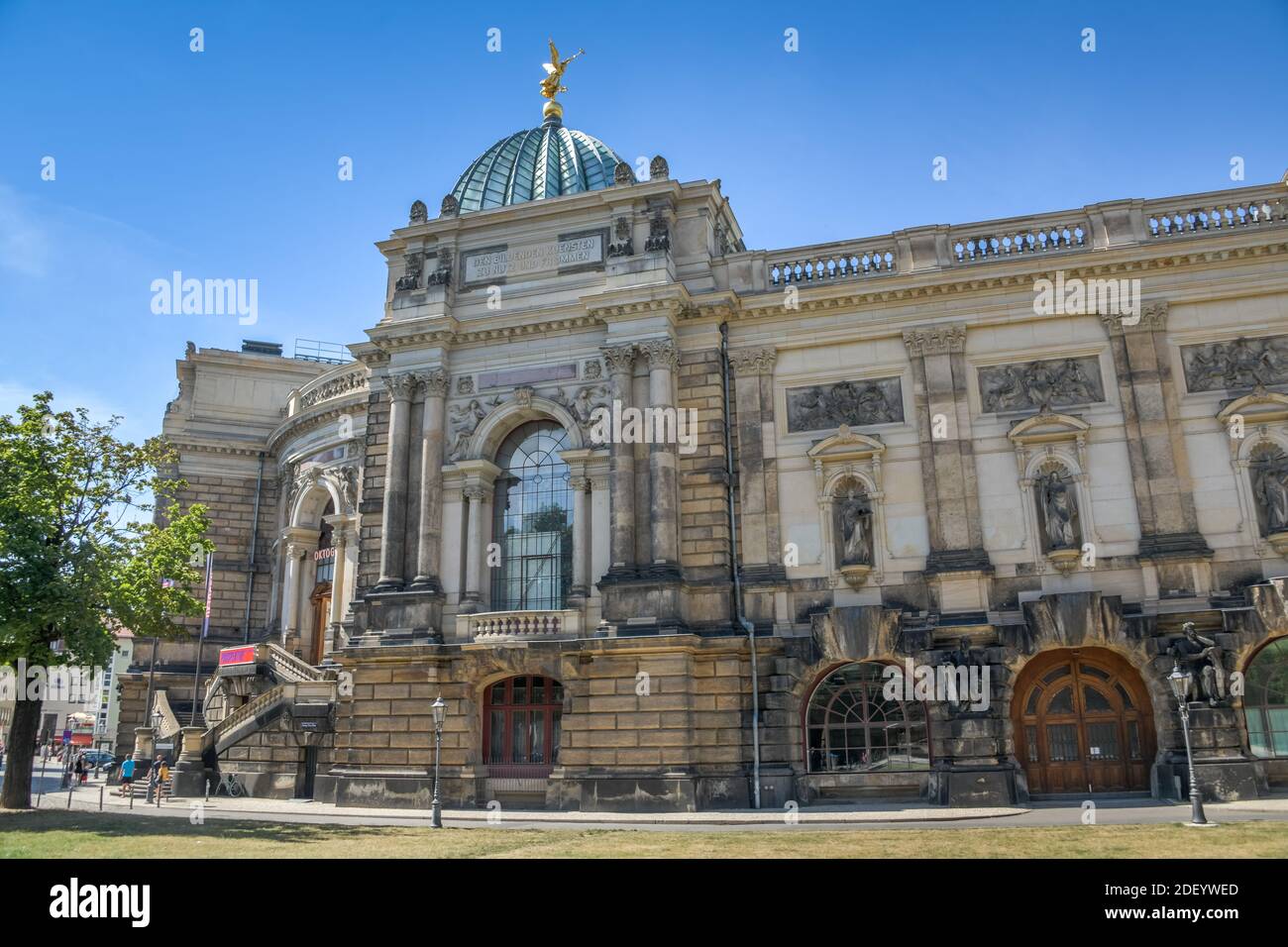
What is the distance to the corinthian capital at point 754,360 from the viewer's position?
3128 cm

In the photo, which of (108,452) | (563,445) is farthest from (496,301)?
(108,452)

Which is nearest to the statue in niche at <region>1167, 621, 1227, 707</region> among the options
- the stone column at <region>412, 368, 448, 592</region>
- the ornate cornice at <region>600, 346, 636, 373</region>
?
the ornate cornice at <region>600, 346, 636, 373</region>

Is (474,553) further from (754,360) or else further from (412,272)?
(754,360)

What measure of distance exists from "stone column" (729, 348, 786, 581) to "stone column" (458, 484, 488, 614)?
27.4 feet

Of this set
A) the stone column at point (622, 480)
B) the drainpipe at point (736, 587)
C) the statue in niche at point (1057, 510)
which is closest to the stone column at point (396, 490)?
the stone column at point (622, 480)

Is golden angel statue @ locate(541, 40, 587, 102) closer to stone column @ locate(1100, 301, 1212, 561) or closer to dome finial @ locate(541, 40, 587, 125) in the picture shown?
dome finial @ locate(541, 40, 587, 125)

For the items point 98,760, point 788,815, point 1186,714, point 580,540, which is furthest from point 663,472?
point 98,760

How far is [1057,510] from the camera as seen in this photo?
91.0 ft

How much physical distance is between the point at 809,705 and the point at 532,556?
32.3 feet

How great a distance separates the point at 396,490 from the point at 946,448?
673 inches

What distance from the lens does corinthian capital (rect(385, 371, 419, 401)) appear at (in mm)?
33219

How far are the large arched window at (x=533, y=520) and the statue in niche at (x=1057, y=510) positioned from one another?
45.9 feet

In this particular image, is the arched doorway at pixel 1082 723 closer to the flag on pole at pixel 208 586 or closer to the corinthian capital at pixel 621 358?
the corinthian capital at pixel 621 358
